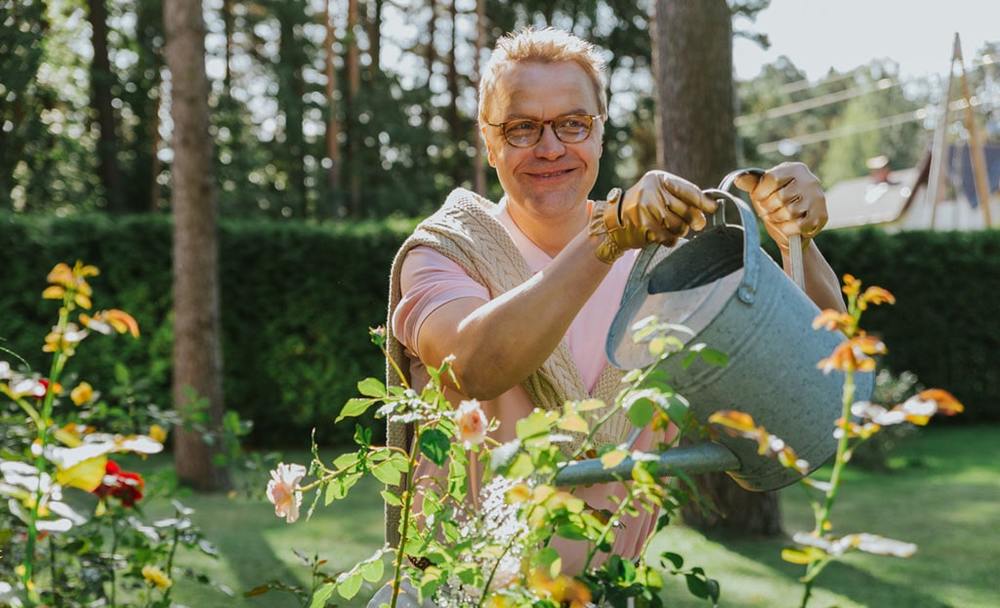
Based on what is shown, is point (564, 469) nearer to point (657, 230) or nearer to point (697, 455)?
point (697, 455)

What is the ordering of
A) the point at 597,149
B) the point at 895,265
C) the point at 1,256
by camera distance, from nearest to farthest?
1. the point at 597,149
2. the point at 1,256
3. the point at 895,265

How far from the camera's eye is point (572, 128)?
1583 millimetres

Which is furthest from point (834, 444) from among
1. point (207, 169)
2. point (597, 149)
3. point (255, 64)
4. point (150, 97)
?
point (255, 64)

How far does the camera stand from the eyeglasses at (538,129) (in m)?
1.57

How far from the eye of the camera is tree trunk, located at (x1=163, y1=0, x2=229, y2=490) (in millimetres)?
6734

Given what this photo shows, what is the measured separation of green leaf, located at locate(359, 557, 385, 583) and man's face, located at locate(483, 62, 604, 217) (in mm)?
621

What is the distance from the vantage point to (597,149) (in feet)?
5.37

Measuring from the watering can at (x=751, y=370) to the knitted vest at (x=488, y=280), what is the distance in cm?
29

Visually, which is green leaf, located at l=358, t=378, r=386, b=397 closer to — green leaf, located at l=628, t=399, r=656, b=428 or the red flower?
green leaf, located at l=628, t=399, r=656, b=428

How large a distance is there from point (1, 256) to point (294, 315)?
2.34m

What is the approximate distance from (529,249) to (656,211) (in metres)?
0.52

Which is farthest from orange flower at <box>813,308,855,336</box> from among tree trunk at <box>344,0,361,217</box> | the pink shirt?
tree trunk at <box>344,0,361,217</box>

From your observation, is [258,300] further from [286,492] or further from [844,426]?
[844,426]

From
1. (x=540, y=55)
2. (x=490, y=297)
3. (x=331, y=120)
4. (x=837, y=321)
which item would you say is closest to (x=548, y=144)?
(x=540, y=55)
